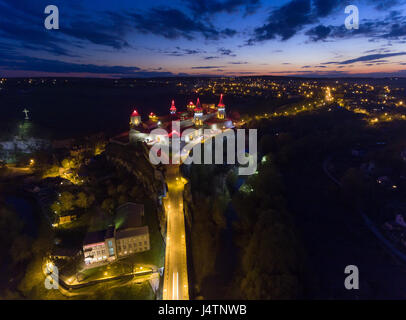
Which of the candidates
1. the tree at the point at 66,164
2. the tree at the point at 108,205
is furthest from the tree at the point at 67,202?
the tree at the point at 66,164

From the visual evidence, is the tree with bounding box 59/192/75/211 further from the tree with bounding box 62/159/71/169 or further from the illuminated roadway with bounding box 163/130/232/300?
the tree with bounding box 62/159/71/169

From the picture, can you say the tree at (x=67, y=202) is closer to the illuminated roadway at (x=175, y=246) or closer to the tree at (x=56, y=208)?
the tree at (x=56, y=208)

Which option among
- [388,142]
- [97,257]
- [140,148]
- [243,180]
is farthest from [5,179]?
[388,142]

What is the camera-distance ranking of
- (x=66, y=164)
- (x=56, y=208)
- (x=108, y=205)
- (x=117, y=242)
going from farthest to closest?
1. (x=66, y=164)
2. (x=56, y=208)
3. (x=108, y=205)
4. (x=117, y=242)

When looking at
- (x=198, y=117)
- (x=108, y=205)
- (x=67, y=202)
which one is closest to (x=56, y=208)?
(x=67, y=202)

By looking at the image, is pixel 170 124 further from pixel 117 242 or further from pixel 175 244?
pixel 175 244

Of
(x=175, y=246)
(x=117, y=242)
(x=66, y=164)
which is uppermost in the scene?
(x=66, y=164)

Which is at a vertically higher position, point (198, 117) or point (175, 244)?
point (198, 117)

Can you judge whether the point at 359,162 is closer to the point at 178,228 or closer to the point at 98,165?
the point at 178,228

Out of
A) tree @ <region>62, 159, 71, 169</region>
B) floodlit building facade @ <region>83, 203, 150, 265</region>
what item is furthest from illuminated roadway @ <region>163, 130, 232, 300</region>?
tree @ <region>62, 159, 71, 169</region>
